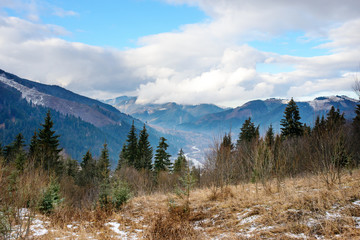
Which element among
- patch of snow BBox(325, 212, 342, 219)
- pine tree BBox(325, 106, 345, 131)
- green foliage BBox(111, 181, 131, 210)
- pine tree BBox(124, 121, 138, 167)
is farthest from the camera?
pine tree BBox(124, 121, 138, 167)

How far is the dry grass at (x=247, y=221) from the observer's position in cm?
516

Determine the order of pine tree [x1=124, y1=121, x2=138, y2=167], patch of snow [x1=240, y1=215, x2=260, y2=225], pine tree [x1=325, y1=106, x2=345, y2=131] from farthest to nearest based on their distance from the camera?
pine tree [x1=124, y1=121, x2=138, y2=167]
pine tree [x1=325, y1=106, x2=345, y2=131]
patch of snow [x1=240, y1=215, x2=260, y2=225]

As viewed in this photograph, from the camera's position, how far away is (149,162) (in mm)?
40688

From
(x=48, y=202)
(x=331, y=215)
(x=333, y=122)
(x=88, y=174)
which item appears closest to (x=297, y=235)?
(x=331, y=215)

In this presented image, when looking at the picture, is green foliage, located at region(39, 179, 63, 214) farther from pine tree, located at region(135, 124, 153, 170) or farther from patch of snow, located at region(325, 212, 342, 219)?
pine tree, located at region(135, 124, 153, 170)

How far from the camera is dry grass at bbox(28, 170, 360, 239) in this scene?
5164 mm

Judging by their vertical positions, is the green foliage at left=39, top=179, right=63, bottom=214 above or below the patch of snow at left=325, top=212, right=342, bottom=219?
below

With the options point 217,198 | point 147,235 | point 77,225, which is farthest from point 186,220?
point 77,225

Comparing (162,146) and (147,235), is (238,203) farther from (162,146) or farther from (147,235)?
(162,146)

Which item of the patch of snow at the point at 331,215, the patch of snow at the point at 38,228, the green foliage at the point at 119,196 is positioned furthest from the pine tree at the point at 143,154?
the patch of snow at the point at 331,215

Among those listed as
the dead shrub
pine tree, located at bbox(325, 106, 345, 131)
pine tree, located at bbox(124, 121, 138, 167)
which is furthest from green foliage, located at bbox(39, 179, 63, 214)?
pine tree, located at bbox(124, 121, 138, 167)

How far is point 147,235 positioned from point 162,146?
33.1 meters

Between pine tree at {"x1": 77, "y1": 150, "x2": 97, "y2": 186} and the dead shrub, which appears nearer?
the dead shrub

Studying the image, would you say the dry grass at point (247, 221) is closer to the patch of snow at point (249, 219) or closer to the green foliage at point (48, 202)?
the patch of snow at point (249, 219)
